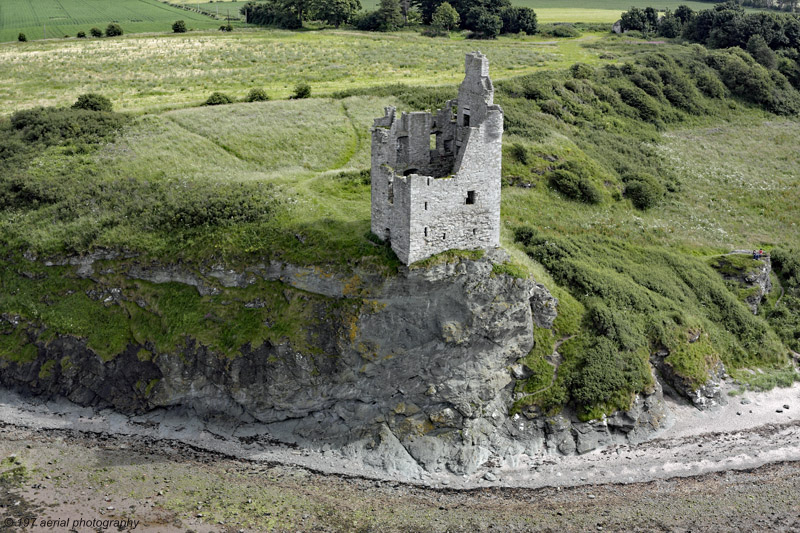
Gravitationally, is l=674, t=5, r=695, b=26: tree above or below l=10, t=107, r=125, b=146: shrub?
above

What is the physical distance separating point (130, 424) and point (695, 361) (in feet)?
119

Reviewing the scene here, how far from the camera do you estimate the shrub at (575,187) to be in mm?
64125

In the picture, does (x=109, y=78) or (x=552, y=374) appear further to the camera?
(x=109, y=78)

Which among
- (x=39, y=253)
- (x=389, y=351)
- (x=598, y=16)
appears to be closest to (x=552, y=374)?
(x=389, y=351)

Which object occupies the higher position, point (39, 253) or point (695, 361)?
point (39, 253)

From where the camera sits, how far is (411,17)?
120375mm

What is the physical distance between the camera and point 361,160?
6388cm

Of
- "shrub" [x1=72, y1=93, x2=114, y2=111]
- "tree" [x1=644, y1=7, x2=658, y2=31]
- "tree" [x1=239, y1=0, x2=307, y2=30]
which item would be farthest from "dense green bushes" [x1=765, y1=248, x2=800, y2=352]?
"tree" [x1=239, y1=0, x2=307, y2=30]

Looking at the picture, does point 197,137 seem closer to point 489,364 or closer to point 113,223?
point 113,223

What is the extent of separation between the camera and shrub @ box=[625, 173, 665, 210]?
67.7 m

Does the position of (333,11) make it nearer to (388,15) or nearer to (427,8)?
(388,15)

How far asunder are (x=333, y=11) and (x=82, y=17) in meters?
42.4

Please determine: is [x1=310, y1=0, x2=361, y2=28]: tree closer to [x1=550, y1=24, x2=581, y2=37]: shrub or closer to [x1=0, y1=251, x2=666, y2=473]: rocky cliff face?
[x1=550, y1=24, x2=581, y2=37]: shrub

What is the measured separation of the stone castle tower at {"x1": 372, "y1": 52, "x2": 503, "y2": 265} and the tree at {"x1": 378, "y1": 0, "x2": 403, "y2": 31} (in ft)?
227
